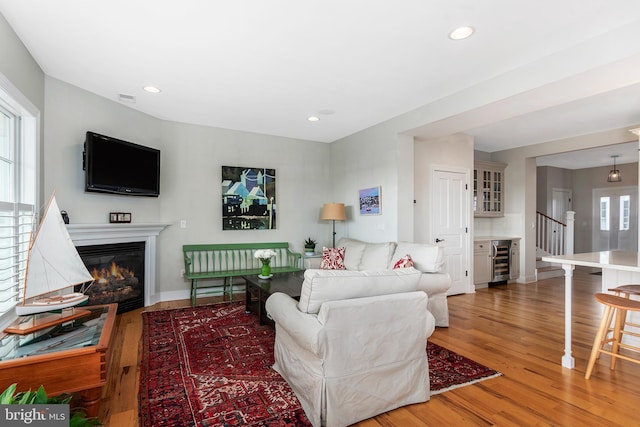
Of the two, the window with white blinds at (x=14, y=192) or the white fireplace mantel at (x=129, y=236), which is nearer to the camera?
the window with white blinds at (x=14, y=192)

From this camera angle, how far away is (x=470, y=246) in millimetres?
5363

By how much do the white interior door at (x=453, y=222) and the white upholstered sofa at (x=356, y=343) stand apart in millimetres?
3084

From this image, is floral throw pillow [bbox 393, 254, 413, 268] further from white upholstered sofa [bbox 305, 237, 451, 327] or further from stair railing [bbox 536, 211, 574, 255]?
stair railing [bbox 536, 211, 574, 255]

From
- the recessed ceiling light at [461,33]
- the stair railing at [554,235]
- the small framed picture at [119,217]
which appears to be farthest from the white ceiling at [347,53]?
the stair railing at [554,235]

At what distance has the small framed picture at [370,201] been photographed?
483cm

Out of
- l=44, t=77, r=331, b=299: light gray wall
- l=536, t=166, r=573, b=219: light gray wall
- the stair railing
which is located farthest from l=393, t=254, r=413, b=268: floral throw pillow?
l=536, t=166, r=573, b=219: light gray wall

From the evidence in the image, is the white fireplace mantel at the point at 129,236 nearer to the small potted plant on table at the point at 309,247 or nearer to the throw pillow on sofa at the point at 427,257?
the small potted plant on table at the point at 309,247

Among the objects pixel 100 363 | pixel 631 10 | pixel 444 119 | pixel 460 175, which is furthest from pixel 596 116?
pixel 100 363

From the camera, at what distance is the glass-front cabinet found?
6.11 meters

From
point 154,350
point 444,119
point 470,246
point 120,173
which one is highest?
point 444,119

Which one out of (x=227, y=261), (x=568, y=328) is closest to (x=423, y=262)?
(x=568, y=328)

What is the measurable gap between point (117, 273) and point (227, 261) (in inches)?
60.0

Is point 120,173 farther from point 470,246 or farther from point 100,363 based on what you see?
point 470,246

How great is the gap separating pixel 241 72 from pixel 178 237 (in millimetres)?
2772
